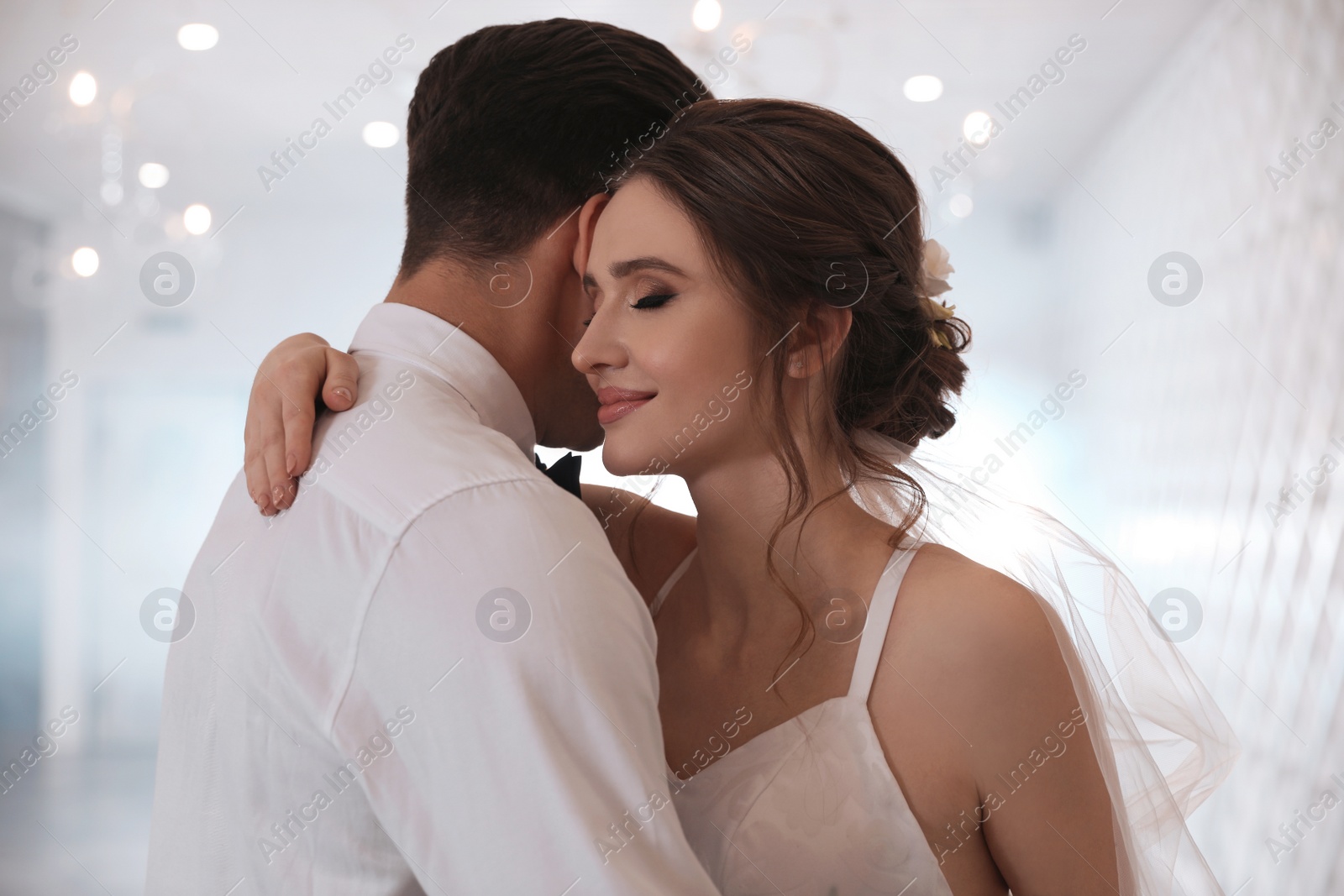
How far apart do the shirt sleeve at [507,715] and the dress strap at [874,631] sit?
490 millimetres

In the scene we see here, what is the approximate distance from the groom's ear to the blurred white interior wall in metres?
2.20

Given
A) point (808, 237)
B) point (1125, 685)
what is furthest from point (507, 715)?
point (1125, 685)

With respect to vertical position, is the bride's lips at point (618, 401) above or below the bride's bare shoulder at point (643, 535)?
above

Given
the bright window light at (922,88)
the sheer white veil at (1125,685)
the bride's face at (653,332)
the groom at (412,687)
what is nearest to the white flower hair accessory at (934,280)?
the sheer white veil at (1125,685)

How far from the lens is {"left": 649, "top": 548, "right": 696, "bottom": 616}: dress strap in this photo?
149 centimetres

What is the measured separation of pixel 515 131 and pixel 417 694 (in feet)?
2.28

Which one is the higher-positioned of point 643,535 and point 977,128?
point 977,128

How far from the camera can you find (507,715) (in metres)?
0.70

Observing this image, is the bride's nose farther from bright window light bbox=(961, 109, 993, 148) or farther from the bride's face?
bright window light bbox=(961, 109, 993, 148)

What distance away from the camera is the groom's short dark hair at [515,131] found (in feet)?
3.70

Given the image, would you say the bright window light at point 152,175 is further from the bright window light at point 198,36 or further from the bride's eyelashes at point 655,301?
the bride's eyelashes at point 655,301

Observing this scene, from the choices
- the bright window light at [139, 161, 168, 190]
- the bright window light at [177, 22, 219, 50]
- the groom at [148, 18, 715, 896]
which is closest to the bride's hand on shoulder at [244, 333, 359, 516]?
the groom at [148, 18, 715, 896]

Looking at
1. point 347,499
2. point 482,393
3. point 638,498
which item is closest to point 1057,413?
point 638,498

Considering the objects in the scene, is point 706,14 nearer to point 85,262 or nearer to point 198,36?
point 198,36
